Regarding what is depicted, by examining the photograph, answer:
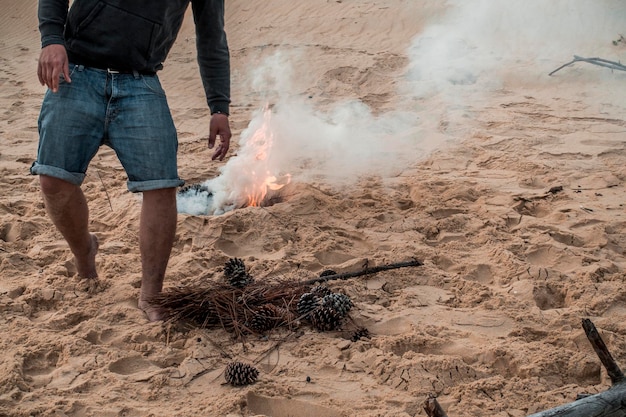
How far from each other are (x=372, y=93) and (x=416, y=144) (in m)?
1.78

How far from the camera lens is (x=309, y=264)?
4.02 m

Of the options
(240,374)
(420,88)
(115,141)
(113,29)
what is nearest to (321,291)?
(240,374)

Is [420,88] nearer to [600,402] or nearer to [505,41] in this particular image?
[505,41]

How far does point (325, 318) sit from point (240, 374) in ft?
1.96

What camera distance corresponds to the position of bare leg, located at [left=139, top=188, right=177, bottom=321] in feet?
10.9

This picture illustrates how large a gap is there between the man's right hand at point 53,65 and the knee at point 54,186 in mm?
443

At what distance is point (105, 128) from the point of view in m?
3.26

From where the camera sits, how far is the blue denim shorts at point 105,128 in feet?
10.4

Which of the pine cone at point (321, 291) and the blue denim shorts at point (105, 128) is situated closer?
the blue denim shorts at point (105, 128)

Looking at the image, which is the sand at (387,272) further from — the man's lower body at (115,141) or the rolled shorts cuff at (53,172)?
the rolled shorts cuff at (53,172)

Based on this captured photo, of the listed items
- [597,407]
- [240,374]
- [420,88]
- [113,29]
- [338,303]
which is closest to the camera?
[597,407]

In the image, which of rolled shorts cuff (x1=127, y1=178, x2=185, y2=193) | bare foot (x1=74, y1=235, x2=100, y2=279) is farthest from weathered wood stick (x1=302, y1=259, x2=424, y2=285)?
bare foot (x1=74, y1=235, x2=100, y2=279)

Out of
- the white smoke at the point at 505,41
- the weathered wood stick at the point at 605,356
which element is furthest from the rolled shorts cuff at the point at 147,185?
the white smoke at the point at 505,41

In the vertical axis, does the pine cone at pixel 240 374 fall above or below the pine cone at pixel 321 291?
below
